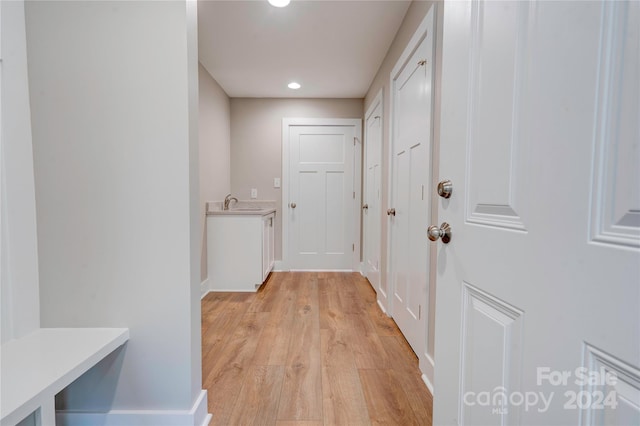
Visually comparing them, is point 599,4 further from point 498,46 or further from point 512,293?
point 512,293

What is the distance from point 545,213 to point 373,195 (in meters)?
2.64

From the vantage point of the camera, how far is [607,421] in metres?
0.40

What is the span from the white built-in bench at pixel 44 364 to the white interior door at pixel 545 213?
112 cm

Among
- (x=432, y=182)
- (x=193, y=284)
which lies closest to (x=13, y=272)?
(x=193, y=284)

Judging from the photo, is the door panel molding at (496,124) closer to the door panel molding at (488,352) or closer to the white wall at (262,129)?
the door panel molding at (488,352)

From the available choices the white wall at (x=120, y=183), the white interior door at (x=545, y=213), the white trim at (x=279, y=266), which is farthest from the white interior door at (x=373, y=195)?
the white interior door at (x=545, y=213)

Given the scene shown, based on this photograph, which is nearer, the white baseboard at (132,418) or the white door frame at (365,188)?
the white baseboard at (132,418)

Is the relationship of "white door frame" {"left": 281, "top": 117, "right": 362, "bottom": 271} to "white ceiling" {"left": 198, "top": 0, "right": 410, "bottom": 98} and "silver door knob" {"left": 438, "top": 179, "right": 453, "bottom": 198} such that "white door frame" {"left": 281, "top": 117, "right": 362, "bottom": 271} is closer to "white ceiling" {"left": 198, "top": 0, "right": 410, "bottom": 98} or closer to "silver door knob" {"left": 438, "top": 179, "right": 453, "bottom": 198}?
"white ceiling" {"left": 198, "top": 0, "right": 410, "bottom": 98}

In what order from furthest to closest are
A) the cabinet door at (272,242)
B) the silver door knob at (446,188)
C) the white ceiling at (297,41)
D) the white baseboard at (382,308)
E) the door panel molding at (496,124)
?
the cabinet door at (272,242) < the white baseboard at (382,308) < the white ceiling at (297,41) < the silver door knob at (446,188) < the door panel molding at (496,124)

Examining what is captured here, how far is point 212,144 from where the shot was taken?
3174 mm

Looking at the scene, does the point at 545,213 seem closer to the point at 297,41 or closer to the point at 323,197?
the point at 297,41

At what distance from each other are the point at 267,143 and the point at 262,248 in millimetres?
1463

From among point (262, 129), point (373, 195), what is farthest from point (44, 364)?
point (262, 129)

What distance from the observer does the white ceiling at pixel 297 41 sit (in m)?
2.01
